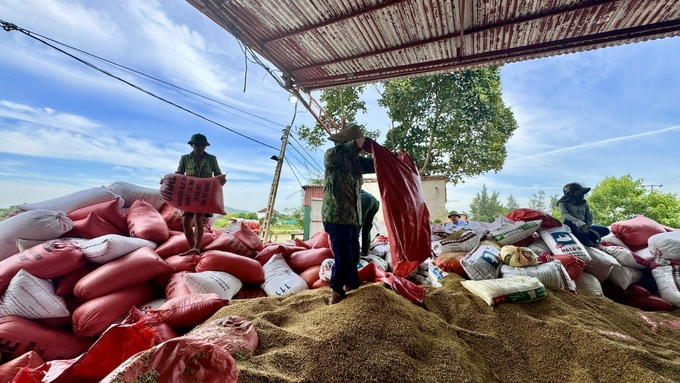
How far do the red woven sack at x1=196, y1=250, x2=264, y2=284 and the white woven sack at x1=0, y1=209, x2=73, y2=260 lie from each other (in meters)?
1.23

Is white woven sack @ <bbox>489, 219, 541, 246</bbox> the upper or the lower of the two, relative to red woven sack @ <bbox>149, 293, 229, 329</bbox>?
upper

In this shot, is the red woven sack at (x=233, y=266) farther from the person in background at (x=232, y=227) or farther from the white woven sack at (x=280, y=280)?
the person in background at (x=232, y=227)

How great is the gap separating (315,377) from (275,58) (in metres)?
3.32

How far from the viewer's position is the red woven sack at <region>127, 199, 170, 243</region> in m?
2.76

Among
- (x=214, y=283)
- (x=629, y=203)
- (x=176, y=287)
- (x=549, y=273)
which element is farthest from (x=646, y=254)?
(x=629, y=203)

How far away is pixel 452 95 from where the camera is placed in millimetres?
8492

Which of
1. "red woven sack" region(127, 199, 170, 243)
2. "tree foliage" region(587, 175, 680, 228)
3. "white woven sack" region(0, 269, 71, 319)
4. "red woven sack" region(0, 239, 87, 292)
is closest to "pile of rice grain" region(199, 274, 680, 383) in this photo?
"white woven sack" region(0, 269, 71, 319)

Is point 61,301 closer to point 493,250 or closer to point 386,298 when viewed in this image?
point 386,298

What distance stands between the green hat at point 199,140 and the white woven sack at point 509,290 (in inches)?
119

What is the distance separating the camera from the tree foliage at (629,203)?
348 inches

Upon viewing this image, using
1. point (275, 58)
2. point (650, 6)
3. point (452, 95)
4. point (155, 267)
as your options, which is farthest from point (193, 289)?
point (452, 95)

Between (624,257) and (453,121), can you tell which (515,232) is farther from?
(453,121)

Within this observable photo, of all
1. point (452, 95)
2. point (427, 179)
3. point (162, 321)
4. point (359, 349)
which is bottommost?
point (162, 321)

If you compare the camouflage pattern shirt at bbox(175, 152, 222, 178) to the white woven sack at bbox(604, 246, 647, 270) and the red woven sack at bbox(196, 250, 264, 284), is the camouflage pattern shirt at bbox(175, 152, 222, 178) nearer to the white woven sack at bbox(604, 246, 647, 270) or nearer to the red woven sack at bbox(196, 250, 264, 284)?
the red woven sack at bbox(196, 250, 264, 284)
